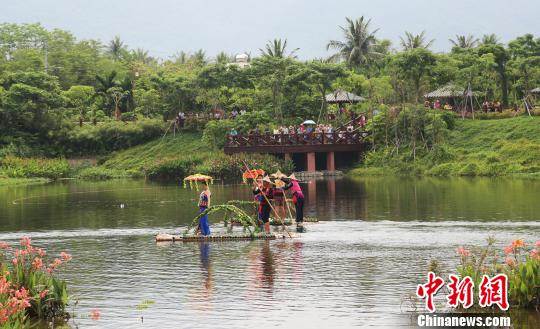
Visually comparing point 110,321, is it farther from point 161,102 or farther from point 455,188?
point 161,102

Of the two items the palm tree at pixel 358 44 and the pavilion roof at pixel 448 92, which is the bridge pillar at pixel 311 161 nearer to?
the pavilion roof at pixel 448 92

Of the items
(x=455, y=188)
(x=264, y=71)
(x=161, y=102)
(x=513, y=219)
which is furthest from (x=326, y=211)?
(x=161, y=102)

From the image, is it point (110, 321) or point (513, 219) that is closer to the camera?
point (110, 321)

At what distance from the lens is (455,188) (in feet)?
162

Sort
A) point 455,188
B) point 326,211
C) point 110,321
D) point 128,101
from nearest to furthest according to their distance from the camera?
point 110,321 → point 326,211 → point 455,188 → point 128,101

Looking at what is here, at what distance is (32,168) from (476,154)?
1352 inches

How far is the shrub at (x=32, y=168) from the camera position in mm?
73750

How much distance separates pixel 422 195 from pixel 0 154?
43.5 metres

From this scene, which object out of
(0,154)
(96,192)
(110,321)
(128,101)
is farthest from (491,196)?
(128,101)

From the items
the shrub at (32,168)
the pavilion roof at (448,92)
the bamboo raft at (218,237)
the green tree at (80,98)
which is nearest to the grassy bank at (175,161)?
the shrub at (32,168)

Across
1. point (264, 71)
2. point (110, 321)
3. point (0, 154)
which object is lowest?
point (110, 321)

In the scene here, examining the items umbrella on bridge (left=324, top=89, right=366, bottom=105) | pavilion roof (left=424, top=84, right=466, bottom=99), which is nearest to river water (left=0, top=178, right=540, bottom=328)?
pavilion roof (left=424, top=84, right=466, bottom=99)

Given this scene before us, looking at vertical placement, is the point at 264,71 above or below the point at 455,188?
above

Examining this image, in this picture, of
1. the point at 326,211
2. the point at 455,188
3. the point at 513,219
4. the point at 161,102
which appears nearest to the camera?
the point at 513,219
